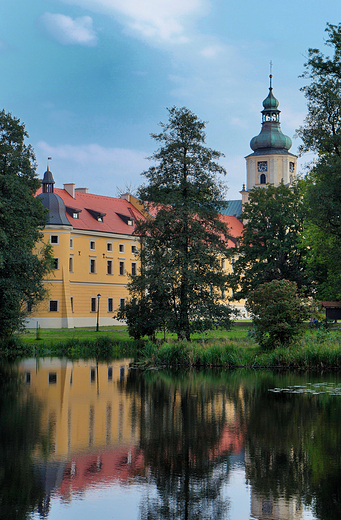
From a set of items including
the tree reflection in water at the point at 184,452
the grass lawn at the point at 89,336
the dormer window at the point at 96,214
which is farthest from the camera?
the dormer window at the point at 96,214

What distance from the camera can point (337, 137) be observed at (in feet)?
98.8

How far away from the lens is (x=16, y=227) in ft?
117

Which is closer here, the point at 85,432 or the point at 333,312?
the point at 85,432

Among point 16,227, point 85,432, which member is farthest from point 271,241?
point 85,432

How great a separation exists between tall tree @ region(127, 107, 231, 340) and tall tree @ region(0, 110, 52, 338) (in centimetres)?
606

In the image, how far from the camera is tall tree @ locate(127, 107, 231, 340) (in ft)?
119

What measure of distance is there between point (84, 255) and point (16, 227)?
3137 centimetres

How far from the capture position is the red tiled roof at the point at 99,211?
2667 inches

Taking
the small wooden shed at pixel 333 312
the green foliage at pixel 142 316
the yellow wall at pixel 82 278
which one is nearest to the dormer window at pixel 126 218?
the yellow wall at pixel 82 278

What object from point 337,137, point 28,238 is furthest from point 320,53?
point 28,238

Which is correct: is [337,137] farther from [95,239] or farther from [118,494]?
[95,239]

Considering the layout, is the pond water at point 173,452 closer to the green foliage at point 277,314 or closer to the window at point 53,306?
the green foliage at point 277,314

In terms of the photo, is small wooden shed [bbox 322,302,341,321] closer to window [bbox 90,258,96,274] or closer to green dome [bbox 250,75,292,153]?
window [bbox 90,258,96,274]

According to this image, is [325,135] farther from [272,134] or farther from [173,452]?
[272,134]
